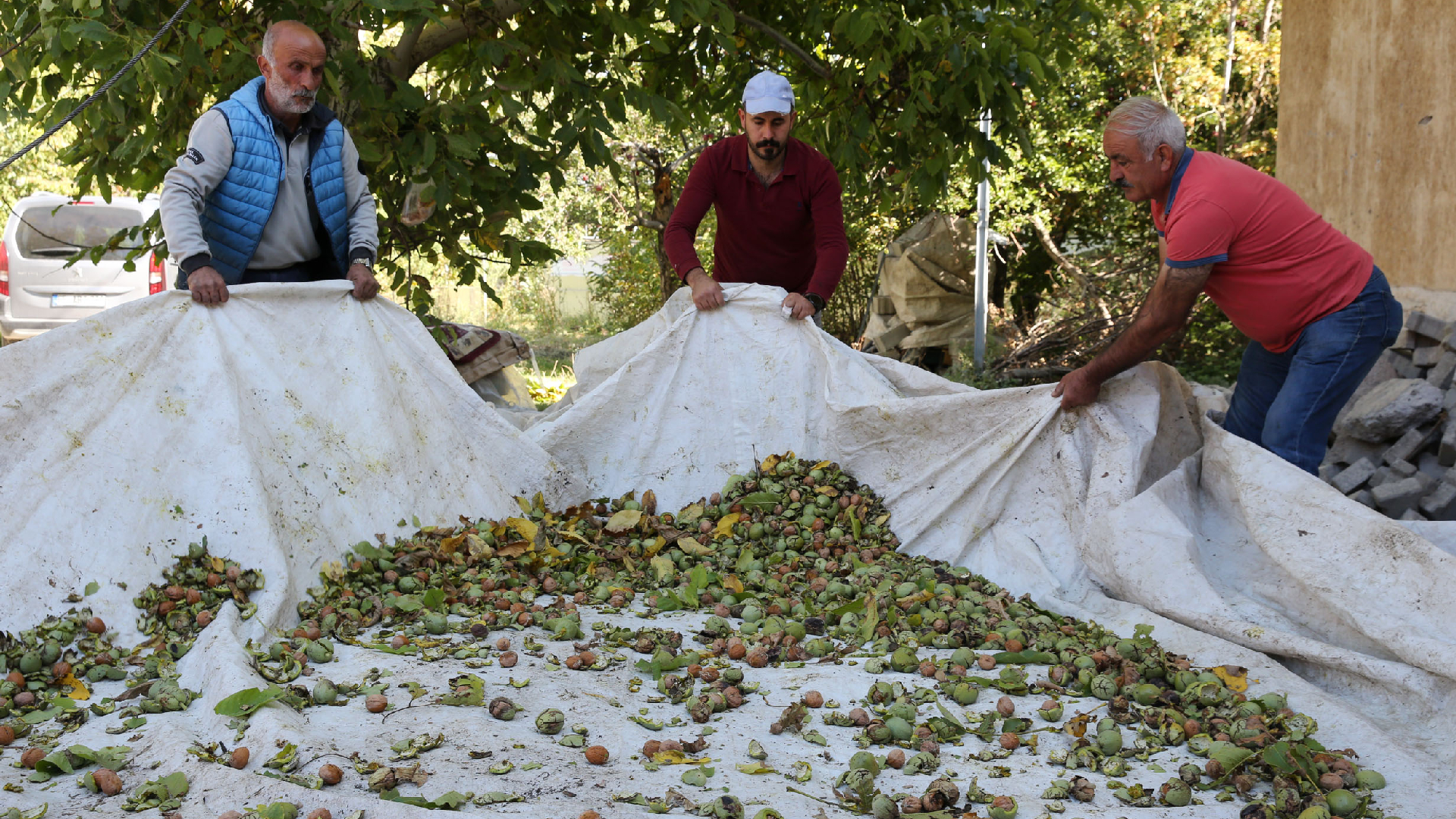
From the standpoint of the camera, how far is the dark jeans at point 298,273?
3.44 metres

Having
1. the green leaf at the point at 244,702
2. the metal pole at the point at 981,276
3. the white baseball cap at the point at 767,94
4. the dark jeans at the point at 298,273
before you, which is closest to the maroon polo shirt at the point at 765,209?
the white baseball cap at the point at 767,94

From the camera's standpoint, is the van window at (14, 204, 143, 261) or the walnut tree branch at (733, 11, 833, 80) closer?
the walnut tree branch at (733, 11, 833, 80)

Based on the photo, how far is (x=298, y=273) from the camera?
350 centimetres

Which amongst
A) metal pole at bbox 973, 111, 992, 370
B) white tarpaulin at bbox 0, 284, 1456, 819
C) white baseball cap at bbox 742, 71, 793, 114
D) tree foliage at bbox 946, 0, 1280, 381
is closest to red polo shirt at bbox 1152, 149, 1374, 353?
white tarpaulin at bbox 0, 284, 1456, 819

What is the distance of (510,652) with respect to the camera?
2537 mm

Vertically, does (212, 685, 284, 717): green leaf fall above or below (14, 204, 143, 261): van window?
below

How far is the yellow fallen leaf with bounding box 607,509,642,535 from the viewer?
11.3 ft

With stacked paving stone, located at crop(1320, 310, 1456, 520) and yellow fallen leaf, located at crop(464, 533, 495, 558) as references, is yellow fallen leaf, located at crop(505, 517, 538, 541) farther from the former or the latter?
stacked paving stone, located at crop(1320, 310, 1456, 520)

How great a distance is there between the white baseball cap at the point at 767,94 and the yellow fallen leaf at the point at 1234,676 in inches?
88.4

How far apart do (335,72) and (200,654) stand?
7.03 feet

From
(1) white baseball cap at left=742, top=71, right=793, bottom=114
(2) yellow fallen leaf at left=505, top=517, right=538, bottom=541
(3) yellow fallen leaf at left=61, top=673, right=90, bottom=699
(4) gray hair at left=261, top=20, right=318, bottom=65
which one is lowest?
(3) yellow fallen leaf at left=61, top=673, right=90, bottom=699

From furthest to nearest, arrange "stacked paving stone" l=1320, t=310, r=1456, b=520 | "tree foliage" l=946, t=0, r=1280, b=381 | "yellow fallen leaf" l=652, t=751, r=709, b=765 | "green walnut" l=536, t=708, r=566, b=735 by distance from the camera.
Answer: "tree foliage" l=946, t=0, r=1280, b=381, "stacked paving stone" l=1320, t=310, r=1456, b=520, "green walnut" l=536, t=708, r=566, b=735, "yellow fallen leaf" l=652, t=751, r=709, b=765

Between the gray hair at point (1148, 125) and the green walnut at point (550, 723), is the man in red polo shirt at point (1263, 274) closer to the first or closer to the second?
the gray hair at point (1148, 125)

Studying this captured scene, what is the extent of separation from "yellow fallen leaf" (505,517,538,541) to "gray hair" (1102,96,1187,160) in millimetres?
1900
